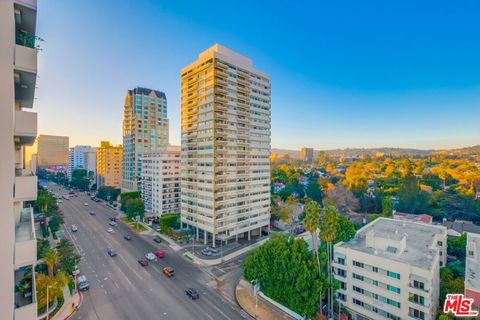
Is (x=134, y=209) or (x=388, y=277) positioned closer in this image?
(x=388, y=277)

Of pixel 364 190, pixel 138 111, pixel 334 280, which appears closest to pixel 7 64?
pixel 334 280

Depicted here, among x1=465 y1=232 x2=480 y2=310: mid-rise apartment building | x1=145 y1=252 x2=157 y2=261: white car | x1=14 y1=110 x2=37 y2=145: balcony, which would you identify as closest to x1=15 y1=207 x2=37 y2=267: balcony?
x1=14 y1=110 x2=37 y2=145: balcony

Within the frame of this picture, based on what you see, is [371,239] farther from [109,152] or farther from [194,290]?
[109,152]

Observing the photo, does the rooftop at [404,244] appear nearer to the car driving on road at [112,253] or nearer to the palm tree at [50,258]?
the palm tree at [50,258]

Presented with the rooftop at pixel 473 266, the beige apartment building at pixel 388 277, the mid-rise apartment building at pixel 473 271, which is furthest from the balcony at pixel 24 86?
the rooftop at pixel 473 266

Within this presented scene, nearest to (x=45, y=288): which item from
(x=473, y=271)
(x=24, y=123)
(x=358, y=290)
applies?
(x=24, y=123)

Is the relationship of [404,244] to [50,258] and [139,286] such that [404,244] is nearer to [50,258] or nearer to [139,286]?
[139,286]
